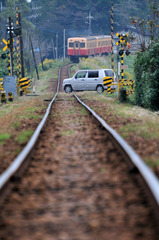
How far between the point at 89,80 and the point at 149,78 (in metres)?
11.9

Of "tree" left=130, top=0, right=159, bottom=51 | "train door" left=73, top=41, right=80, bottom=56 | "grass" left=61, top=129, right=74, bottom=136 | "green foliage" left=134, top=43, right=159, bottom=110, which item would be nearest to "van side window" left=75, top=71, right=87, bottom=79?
→ "tree" left=130, top=0, right=159, bottom=51

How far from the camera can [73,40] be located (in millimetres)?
55500

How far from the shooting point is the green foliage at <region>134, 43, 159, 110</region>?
15.4 metres

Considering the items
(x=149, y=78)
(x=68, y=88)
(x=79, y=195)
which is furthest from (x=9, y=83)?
(x=79, y=195)

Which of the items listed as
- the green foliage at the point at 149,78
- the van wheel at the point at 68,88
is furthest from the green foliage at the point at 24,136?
the van wheel at the point at 68,88

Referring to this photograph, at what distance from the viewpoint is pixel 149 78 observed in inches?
628

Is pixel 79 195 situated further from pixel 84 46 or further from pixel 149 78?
pixel 84 46

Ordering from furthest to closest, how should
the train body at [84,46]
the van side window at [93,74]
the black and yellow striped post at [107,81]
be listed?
1. the train body at [84,46]
2. the van side window at [93,74]
3. the black and yellow striped post at [107,81]

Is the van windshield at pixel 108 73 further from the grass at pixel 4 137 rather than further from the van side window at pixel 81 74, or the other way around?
the grass at pixel 4 137

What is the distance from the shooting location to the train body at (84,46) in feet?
180

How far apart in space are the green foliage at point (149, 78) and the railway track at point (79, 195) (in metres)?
8.18

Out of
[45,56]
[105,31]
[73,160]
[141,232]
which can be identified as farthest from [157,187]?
[45,56]

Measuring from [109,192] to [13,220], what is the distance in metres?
1.35

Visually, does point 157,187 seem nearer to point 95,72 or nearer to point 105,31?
point 95,72
